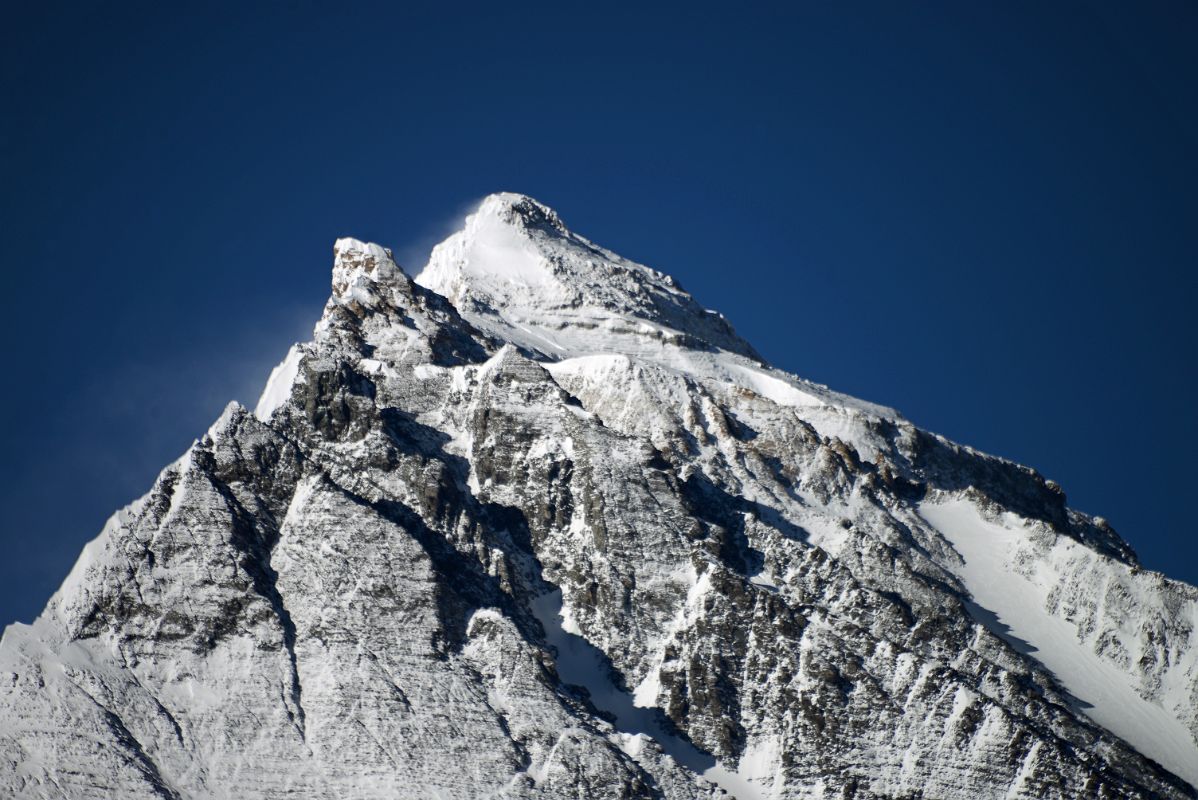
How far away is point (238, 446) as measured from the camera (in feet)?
577

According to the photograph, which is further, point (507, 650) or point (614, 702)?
point (614, 702)

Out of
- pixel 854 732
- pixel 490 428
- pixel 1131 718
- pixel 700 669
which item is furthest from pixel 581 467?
pixel 1131 718

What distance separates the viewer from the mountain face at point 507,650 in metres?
149

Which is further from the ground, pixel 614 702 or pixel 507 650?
pixel 614 702

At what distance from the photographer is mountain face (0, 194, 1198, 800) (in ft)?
490

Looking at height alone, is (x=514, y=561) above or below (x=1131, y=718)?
below

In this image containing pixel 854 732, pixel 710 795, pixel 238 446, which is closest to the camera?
pixel 710 795

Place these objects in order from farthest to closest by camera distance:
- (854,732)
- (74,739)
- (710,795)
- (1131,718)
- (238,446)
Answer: (1131,718), (238,446), (854,732), (710,795), (74,739)

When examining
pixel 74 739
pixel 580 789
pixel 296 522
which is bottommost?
pixel 74 739

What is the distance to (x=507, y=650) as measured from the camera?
15950 cm

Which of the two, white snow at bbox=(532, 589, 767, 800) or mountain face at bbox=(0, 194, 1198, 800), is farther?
white snow at bbox=(532, 589, 767, 800)

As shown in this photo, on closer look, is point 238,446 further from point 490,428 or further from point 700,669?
point 700,669

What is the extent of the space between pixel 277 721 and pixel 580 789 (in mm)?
22827

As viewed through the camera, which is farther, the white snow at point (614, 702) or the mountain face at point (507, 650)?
the white snow at point (614, 702)
